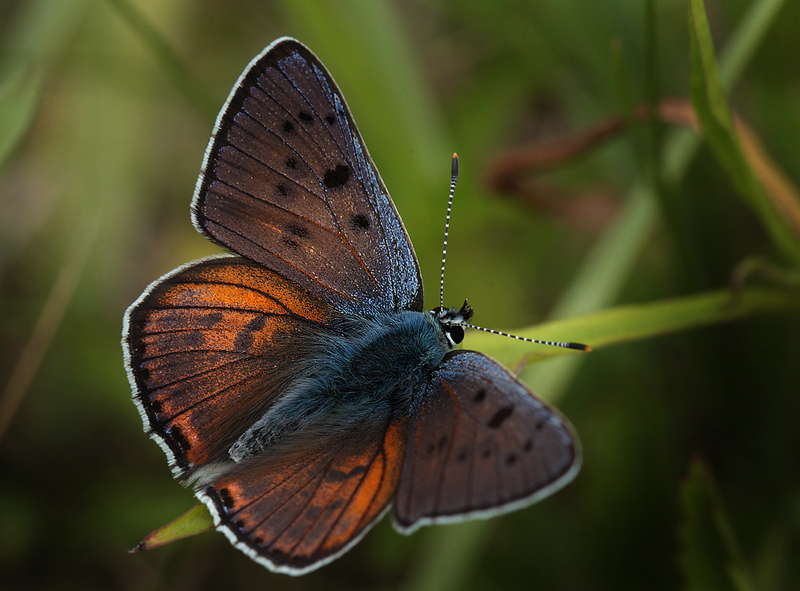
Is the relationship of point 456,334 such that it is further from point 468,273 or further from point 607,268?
point 468,273

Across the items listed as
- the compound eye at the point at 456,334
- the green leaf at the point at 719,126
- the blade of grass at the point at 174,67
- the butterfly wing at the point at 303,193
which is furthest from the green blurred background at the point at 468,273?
the butterfly wing at the point at 303,193

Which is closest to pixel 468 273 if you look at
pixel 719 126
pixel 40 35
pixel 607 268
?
pixel 607 268

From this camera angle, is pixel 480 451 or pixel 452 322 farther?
pixel 452 322

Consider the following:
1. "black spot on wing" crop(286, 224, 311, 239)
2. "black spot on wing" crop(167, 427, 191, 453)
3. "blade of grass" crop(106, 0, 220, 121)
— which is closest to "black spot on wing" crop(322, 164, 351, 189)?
"black spot on wing" crop(286, 224, 311, 239)

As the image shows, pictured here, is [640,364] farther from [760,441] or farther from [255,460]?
[255,460]

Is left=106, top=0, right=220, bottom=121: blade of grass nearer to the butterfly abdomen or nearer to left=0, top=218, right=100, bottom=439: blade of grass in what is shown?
left=0, top=218, right=100, bottom=439: blade of grass

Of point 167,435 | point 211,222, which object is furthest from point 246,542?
point 211,222

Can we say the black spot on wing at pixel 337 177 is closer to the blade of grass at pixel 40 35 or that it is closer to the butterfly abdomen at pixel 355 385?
the butterfly abdomen at pixel 355 385
